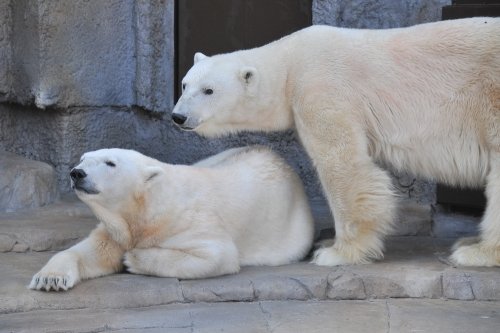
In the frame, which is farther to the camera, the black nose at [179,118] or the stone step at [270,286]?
the black nose at [179,118]

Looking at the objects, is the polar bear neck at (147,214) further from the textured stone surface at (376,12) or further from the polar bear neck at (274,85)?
the textured stone surface at (376,12)

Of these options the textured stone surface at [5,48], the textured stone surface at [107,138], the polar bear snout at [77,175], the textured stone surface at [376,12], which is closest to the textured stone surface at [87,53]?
the textured stone surface at [5,48]

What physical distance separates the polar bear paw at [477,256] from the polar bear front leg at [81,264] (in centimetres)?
169

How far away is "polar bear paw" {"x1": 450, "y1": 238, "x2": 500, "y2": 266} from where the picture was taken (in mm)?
4934

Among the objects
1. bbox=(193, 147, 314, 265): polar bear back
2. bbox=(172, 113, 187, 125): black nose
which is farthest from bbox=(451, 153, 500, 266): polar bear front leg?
bbox=(172, 113, 187, 125): black nose

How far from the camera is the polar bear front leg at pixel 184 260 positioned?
182 inches

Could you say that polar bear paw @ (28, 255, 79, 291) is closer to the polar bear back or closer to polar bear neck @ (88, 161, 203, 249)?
polar bear neck @ (88, 161, 203, 249)

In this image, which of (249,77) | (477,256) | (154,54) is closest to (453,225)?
(477,256)

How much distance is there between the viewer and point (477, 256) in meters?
4.96

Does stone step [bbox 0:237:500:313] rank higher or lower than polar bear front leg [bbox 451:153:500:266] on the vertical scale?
lower

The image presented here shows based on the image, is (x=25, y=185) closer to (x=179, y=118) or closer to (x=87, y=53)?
(x=87, y=53)

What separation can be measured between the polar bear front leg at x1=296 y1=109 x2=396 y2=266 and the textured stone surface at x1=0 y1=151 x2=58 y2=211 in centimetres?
187

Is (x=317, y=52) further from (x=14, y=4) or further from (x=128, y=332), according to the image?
(x=14, y=4)

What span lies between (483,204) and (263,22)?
6.22 feet
